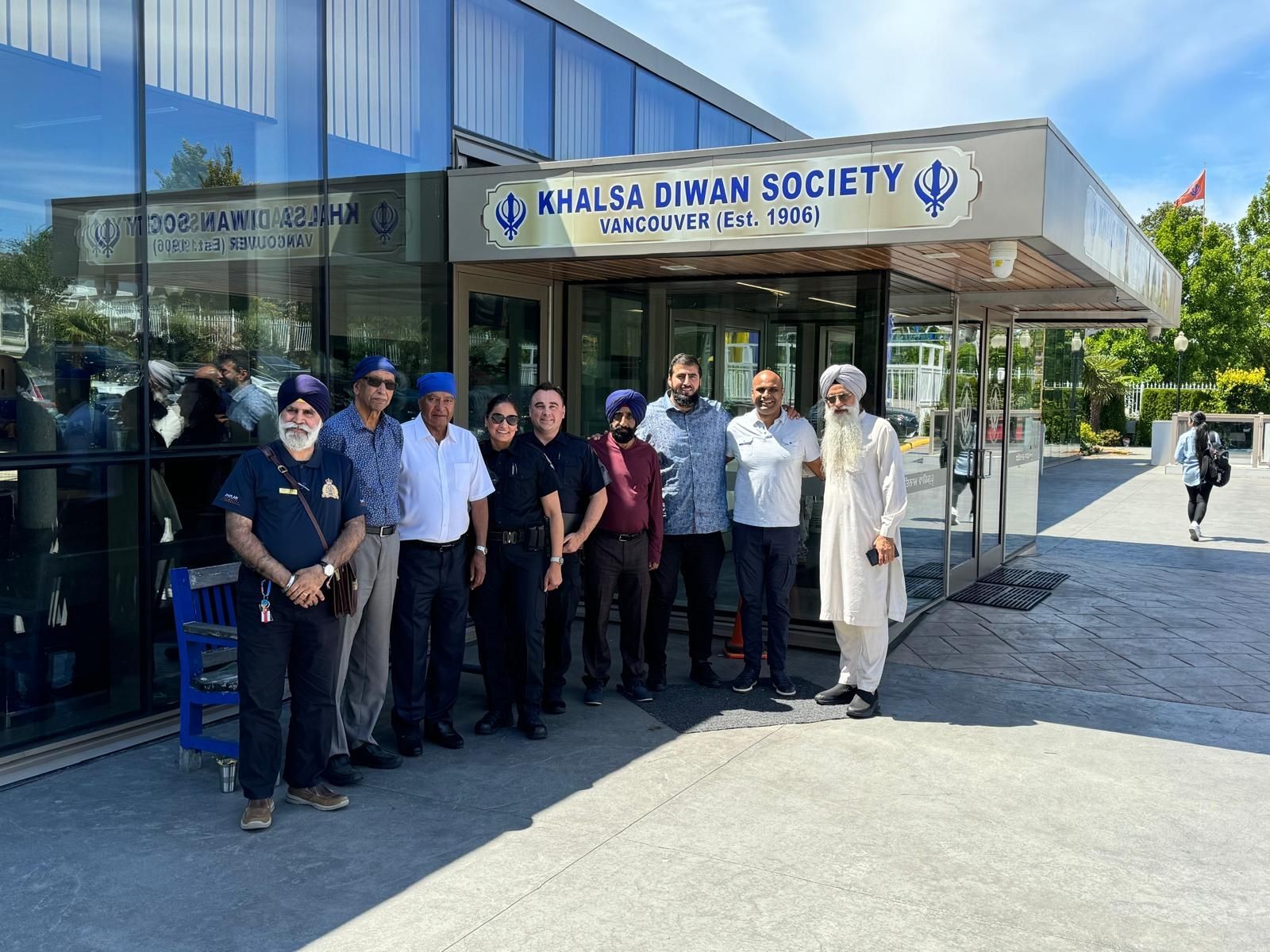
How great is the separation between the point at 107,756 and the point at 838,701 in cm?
382

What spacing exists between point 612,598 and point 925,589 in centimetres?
382

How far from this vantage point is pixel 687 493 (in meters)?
6.23

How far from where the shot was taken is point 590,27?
8859mm

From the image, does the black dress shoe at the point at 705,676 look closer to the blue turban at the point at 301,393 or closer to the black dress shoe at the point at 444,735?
the black dress shoe at the point at 444,735

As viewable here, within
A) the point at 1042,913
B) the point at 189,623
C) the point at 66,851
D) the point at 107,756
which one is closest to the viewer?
the point at 1042,913

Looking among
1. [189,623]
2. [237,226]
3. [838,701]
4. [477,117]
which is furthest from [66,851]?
[477,117]

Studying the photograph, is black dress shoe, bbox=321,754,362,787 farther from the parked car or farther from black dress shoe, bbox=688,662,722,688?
the parked car

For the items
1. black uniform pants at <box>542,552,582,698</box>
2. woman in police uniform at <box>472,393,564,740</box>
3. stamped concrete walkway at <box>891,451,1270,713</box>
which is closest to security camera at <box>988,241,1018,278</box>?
stamped concrete walkway at <box>891,451,1270,713</box>

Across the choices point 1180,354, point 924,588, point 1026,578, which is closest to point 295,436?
point 924,588

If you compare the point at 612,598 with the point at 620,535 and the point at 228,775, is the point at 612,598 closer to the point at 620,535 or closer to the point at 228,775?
the point at 620,535

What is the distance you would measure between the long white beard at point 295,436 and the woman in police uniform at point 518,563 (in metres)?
1.26

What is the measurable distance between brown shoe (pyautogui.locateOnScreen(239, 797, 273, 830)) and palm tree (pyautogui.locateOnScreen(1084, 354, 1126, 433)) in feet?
107

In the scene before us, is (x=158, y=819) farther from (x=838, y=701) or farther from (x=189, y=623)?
(x=838, y=701)

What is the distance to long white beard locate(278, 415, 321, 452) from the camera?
14.1 feet
